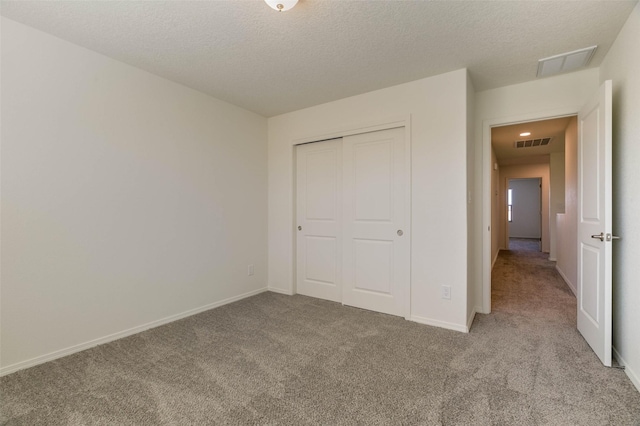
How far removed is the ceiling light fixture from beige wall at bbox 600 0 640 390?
217 centimetres

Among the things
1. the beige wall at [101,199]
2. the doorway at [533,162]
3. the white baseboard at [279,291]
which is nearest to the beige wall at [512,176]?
the doorway at [533,162]

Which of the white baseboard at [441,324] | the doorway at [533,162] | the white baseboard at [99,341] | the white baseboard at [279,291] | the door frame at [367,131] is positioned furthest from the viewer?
the doorway at [533,162]

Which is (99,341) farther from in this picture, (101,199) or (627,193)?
(627,193)

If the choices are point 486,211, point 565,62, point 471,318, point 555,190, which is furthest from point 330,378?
point 555,190

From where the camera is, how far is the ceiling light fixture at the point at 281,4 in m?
1.72

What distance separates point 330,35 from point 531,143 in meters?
4.99

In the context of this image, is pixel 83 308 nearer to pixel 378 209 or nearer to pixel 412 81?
pixel 378 209

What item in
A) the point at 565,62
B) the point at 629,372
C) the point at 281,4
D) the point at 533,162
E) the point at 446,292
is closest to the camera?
the point at 281,4

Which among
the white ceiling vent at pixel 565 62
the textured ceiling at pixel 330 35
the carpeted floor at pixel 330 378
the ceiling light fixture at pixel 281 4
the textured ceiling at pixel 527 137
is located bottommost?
the carpeted floor at pixel 330 378

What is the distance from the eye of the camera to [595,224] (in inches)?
87.2

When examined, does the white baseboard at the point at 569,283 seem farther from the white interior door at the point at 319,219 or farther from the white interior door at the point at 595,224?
the white interior door at the point at 319,219

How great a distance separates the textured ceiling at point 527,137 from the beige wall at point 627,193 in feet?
3.65

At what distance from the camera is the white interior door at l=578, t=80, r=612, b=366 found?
203 cm

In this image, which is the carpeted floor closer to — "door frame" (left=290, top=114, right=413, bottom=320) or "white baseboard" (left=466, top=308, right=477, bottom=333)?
"white baseboard" (left=466, top=308, right=477, bottom=333)
